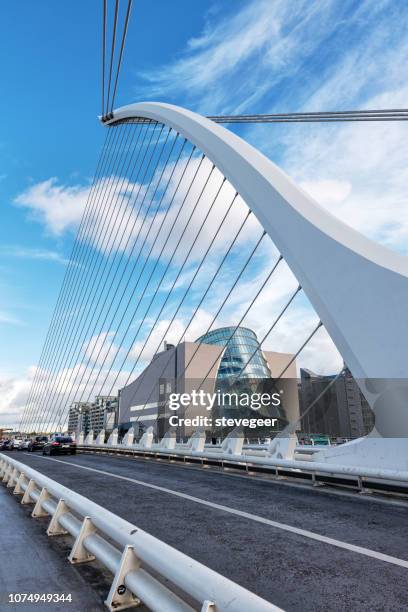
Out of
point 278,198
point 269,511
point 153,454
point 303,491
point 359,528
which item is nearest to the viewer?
point 359,528

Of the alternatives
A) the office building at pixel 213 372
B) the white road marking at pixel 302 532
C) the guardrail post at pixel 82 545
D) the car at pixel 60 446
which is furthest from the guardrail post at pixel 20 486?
the office building at pixel 213 372

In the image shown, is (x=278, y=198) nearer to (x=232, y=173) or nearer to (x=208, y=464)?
(x=232, y=173)

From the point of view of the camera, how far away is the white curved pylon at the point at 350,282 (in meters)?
9.34

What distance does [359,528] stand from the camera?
5.73m

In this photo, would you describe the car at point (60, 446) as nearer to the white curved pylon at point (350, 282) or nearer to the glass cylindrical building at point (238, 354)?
the white curved pylon at point (350, 282)

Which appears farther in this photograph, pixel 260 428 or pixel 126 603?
pixel 260 428

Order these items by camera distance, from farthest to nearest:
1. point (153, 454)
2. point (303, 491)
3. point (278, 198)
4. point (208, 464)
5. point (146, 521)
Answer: point (153, 454), point (208, 464), point (278, 198), point (303, 491), point (146, 521)

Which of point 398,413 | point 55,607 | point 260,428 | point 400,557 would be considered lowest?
point 55,607

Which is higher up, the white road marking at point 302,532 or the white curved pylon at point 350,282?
the white curved pylon at point 350,282

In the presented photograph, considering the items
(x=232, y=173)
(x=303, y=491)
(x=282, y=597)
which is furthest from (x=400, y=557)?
(x=232, y=173)

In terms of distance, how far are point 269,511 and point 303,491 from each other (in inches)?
88.5

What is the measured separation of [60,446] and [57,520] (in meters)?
22.1

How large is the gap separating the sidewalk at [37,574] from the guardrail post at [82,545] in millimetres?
100

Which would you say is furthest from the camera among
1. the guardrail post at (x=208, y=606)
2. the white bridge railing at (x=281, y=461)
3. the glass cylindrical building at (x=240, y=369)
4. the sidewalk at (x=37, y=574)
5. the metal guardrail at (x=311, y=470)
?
the glass cylindrical building at (x=240, y=369)
